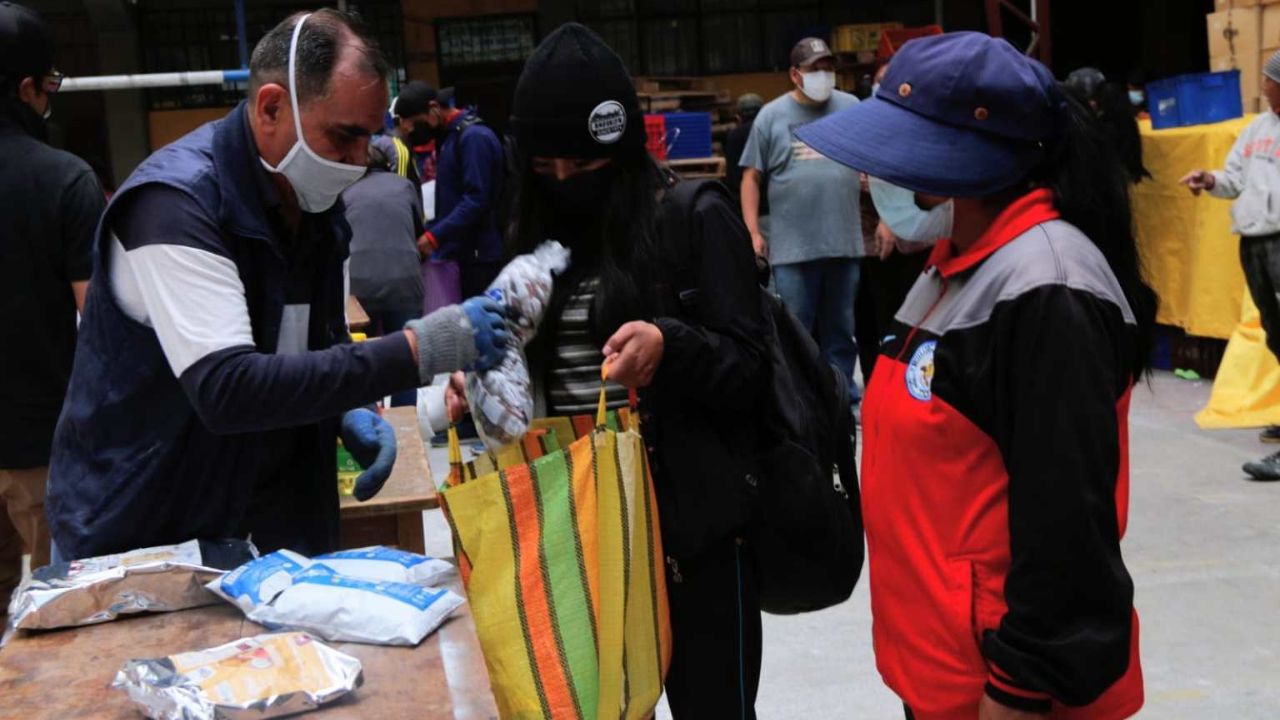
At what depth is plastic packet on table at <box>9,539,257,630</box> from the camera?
2207 mm

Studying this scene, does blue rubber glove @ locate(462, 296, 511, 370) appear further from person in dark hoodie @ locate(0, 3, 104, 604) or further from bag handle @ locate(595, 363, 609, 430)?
person in dark hoodie @ locate(0, 3, 104, 604)

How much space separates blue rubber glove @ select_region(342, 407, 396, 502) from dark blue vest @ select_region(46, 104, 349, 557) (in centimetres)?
35

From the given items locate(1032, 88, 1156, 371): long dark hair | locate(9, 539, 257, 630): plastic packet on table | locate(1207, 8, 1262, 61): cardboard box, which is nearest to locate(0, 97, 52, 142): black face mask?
locate(9, 539, 257, 630): plastic packet on table

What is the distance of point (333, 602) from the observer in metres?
2.12

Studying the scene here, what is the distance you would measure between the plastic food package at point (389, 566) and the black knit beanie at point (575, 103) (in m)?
0.82

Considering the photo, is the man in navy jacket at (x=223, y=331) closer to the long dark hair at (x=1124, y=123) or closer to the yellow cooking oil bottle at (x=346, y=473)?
the yellow cooking oil bottle at (x=346, y=473)

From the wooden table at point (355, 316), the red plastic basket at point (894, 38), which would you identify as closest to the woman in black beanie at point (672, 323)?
the wooden table at point (355, 316)

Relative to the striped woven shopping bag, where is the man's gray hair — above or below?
above

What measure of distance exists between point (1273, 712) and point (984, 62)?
2793 mm

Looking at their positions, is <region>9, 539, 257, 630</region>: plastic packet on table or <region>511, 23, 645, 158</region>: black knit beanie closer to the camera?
<region>9, 539, 257, 630</region>: plastic packet on table

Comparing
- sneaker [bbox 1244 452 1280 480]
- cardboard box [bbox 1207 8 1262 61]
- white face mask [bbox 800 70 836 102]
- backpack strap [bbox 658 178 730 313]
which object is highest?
cardboard box [bbox 1207 8 1262 61]

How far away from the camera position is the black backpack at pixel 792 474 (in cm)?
266

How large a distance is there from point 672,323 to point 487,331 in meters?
0.36

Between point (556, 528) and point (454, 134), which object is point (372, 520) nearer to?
point (556, 528)
